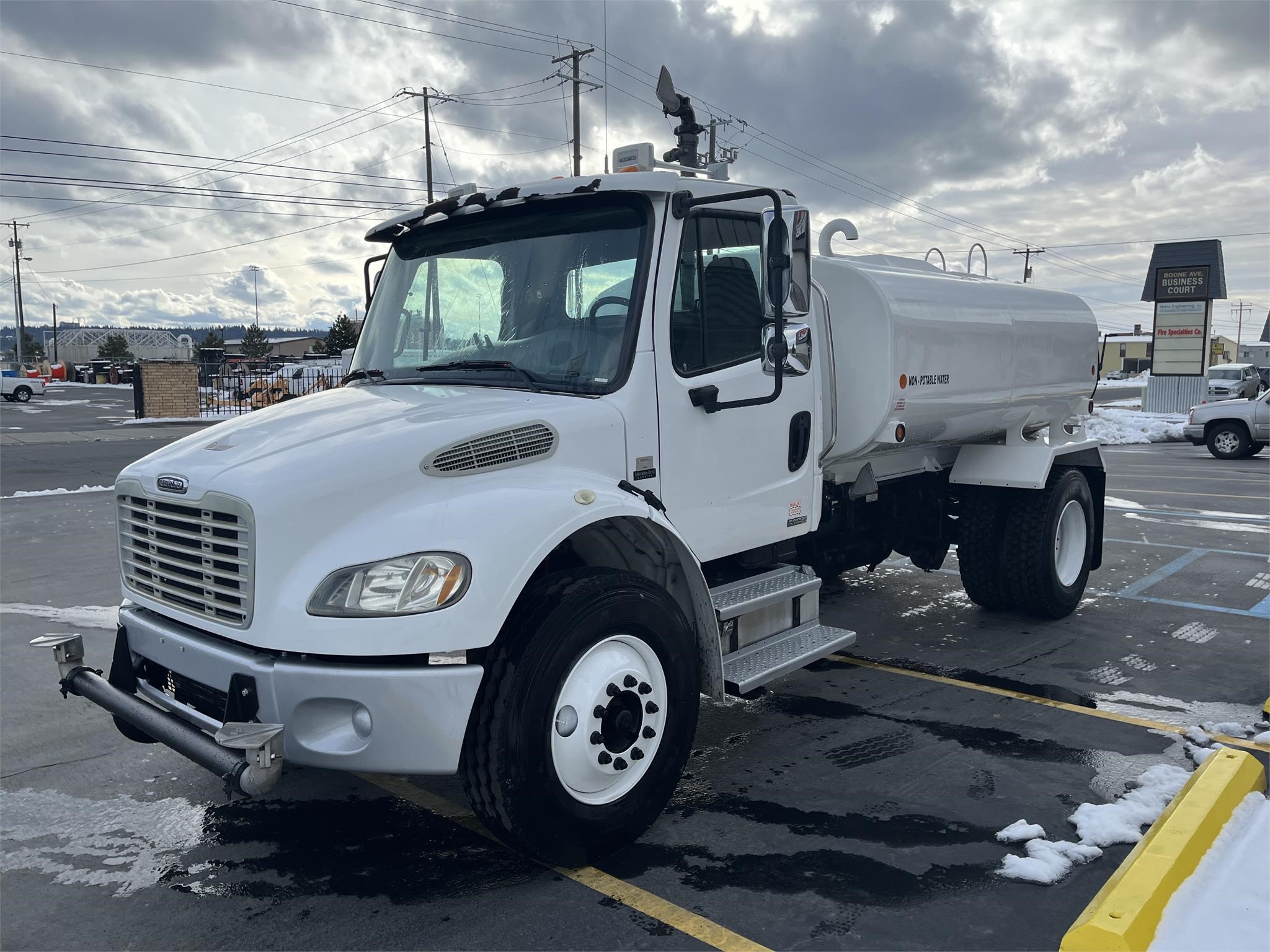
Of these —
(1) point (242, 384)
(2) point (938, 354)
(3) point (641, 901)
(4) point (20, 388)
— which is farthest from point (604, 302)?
(4) point (20, 388)

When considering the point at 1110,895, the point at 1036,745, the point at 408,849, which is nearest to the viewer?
the point at 1110,895

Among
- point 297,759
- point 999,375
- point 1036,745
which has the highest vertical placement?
point 999,375

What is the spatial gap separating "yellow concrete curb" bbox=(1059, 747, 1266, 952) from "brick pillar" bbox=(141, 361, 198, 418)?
1335 inches

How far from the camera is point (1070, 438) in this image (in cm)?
770

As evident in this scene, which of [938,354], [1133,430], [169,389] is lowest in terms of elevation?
[1133,430]

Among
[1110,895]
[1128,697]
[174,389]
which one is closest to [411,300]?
[1110,895]

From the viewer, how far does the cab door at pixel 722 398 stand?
4207 mm

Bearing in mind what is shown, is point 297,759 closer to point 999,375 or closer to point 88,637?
point 88,637

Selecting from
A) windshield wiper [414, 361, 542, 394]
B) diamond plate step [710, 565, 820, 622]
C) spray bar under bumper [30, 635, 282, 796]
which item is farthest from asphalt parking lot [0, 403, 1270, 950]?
windshield wiper [414, 361, 542, 394]

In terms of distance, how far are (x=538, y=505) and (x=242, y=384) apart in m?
37.3

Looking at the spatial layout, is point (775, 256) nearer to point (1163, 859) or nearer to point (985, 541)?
point (1163, 859)

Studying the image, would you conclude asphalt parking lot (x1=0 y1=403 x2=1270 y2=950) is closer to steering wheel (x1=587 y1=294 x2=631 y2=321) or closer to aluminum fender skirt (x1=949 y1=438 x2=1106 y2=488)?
aluminum fender skirt (x1=949 y1=438 x2=1106 y2=488)

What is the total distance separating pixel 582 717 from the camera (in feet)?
11.5

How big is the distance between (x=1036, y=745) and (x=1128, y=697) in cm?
111
